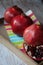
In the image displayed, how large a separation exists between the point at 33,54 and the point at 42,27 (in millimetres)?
88

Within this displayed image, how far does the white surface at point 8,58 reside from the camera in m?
0.52

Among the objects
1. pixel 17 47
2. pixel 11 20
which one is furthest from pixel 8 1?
pixel 17 47

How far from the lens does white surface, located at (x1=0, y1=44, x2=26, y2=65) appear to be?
0.52m

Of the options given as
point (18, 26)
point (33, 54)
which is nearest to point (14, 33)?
point (18, 26)

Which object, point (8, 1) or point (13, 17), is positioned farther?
point (8, 1)

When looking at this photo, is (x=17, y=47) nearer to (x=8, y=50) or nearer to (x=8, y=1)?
(x=8, y=50)

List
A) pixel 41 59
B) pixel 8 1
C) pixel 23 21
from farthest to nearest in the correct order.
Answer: pixel 8 1 < pixel 23 21 < pixel 41 59

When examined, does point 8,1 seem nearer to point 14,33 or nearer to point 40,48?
point 14,33

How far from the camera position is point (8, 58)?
22.1 inches

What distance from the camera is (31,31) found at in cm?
54

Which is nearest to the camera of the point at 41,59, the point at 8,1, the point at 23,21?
the point at 41,59

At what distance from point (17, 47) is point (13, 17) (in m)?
0.14

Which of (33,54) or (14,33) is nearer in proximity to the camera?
(33,54)

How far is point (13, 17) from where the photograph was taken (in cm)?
66
